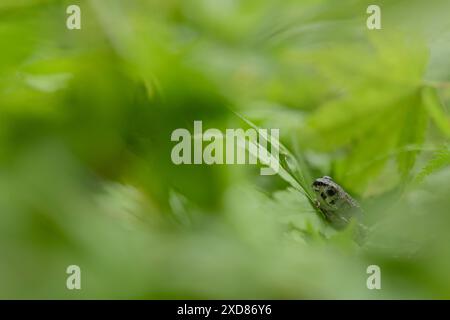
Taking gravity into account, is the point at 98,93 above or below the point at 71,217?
above

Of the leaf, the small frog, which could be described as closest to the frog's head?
the small frog

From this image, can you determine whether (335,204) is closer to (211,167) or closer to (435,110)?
(211,167)

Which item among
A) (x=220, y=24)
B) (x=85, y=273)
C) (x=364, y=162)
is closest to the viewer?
(x=85, y=273)

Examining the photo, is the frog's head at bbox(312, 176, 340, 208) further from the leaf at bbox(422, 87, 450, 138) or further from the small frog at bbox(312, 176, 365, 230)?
the leaf at bbox(422, 87, 450, 138)

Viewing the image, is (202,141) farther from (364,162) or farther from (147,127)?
(364,162)

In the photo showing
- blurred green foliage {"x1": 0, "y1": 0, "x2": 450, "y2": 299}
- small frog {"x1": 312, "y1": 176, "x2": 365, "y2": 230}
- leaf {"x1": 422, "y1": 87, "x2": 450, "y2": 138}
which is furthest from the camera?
leaf {"x1": 422, "y1": 87, "x2": 450, "y2": 138}

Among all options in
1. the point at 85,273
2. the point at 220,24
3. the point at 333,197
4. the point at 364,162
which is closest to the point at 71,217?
the point at 85,273

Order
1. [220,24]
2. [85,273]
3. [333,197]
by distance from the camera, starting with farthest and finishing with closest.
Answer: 1. [220,24]
2. [333,197]
3. [85,273]
